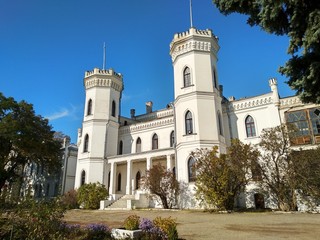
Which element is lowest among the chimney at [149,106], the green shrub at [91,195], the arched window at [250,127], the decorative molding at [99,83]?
the green shrub at [91,195]

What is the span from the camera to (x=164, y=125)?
32438 millimetres

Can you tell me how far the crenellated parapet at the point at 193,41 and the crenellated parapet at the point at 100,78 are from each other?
10.8m

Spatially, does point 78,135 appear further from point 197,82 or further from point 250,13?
point 250,13

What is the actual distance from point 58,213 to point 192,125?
18592 millimetres

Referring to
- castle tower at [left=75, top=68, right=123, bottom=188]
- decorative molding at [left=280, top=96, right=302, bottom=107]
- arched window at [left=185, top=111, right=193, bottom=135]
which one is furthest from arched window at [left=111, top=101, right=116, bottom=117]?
decorative molding at [left=280, top=96, right=302, bottom=107]

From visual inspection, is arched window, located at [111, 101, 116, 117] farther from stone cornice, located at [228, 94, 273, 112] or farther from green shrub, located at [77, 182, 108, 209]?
stone cornice, located at [228, 94, 273, 112]

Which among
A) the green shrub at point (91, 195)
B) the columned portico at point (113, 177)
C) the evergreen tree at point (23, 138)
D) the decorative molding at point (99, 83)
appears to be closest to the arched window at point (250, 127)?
the columned portico at point (113, 177)

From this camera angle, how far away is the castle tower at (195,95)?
2464cm

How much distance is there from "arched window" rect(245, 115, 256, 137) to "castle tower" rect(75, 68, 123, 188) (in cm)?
1734

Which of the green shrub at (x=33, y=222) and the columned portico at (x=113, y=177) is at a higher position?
the columned portico at (x=113, y=177)

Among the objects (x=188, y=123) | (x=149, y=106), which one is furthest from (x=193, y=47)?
(x=149, y=106)

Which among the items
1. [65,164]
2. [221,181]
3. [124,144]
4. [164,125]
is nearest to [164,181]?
[221,181]

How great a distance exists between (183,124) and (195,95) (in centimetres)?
318

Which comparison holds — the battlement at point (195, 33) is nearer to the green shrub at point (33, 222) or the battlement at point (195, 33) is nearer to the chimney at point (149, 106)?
the chimney at point (149, 106)
